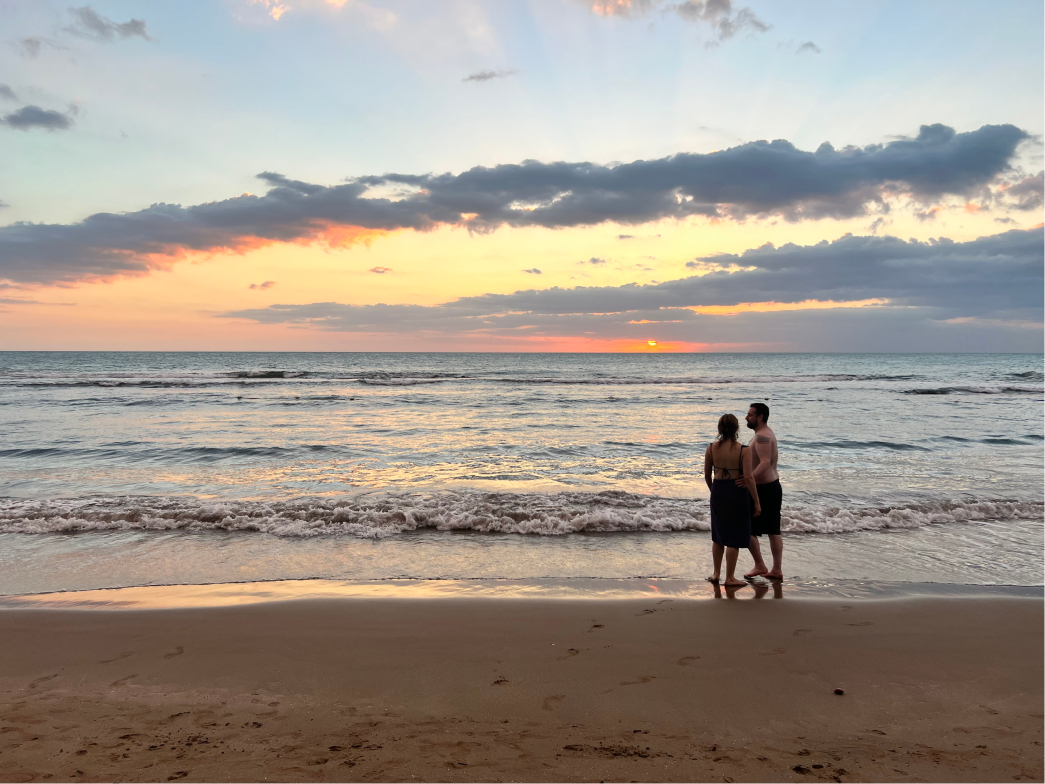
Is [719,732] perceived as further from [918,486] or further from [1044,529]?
A: [918,486]

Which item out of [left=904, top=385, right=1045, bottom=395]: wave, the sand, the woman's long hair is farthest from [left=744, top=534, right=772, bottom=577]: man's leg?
[left=904, top=385, right=1045, bottom=395]: wave

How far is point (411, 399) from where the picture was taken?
3247cm

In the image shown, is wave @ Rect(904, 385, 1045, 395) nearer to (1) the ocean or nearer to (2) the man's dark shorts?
(1) the ocean

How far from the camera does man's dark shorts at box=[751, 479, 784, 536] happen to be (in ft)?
22.1

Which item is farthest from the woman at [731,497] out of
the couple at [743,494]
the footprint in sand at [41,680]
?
the footprint in sand at [41,680]

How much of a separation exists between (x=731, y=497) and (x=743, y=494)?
0.44 feet

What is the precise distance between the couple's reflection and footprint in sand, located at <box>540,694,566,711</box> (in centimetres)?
266

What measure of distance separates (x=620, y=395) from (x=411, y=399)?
1300 centimetres

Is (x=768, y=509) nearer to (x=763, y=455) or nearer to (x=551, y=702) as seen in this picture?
(x=763, y=455)

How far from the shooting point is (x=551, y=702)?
3.99m

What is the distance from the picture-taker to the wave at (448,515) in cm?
862

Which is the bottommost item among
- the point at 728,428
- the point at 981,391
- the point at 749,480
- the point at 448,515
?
the point at 981,391

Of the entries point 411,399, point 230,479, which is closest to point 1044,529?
point 230,479

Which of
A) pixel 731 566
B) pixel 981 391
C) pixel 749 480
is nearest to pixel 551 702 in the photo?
pixel 731 566
